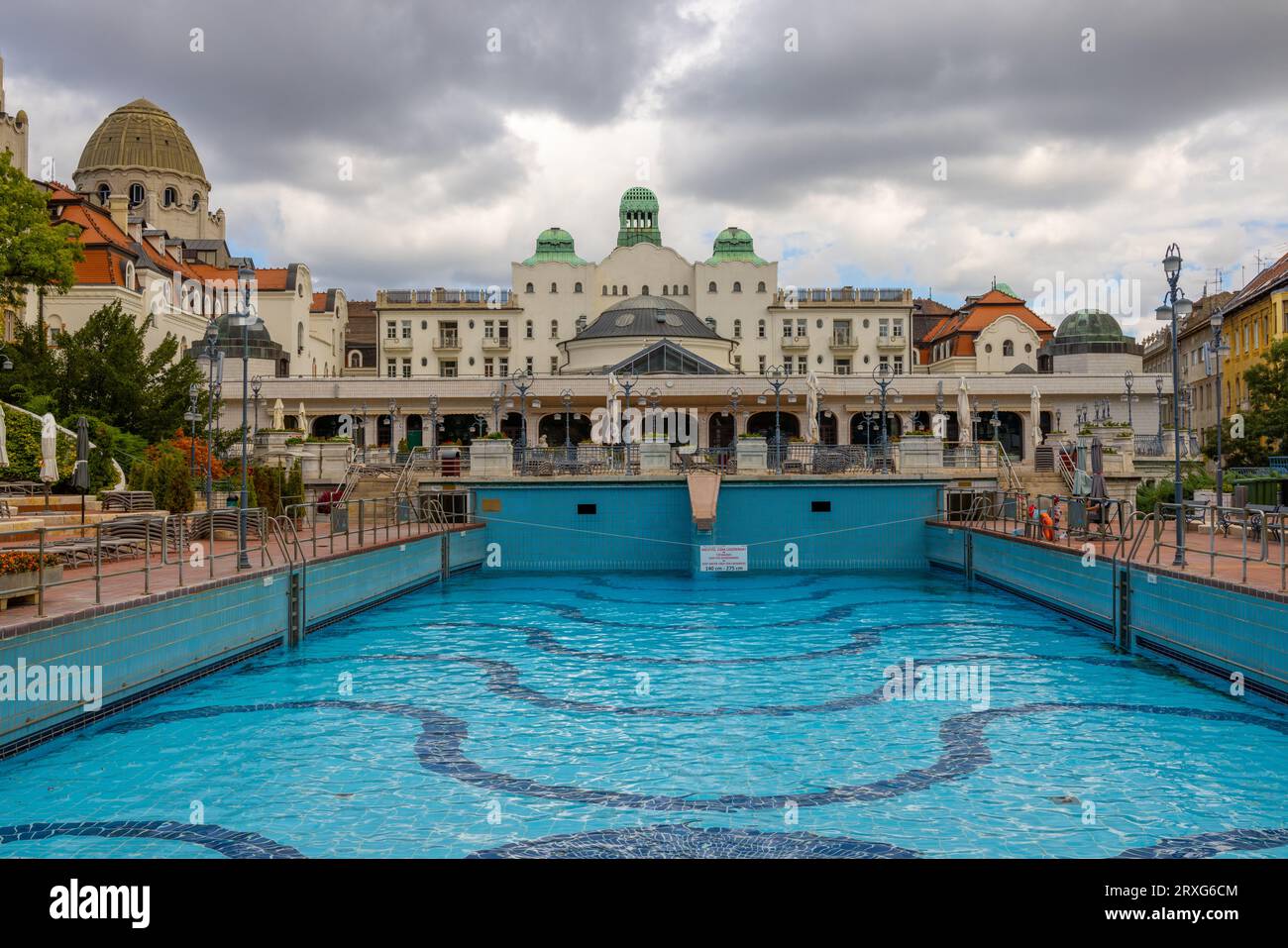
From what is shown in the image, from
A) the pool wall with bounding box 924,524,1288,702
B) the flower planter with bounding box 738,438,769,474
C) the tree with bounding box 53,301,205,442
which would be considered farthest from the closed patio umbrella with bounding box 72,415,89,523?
the flower planter with bounding box 738,438,769,474

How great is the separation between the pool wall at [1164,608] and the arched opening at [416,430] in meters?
39.0

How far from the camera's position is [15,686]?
11.1 m

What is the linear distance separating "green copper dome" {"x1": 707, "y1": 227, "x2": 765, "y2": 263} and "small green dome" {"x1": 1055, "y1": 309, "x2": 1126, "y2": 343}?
75.6 feet

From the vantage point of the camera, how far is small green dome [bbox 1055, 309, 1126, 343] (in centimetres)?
6800

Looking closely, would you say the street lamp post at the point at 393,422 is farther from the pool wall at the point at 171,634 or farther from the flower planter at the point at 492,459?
the pool wall at the point at 171,634

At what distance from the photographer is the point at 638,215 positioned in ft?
290

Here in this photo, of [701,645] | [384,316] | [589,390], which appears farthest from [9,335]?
[701,645]

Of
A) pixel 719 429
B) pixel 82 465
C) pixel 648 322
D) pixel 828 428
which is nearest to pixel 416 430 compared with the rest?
pixel 648 322

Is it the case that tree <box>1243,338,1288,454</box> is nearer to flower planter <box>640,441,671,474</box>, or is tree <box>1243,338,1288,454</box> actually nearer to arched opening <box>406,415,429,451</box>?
flower planter <box>640,441,671,474</box>

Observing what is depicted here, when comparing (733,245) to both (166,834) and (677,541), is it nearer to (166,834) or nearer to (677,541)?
(677,541)

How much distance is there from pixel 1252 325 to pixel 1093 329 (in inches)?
502

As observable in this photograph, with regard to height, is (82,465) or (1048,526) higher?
(82,465)
